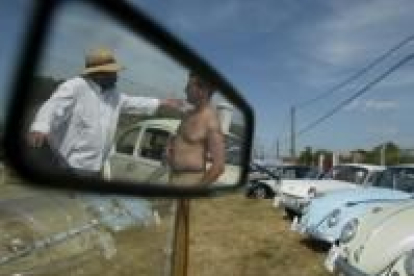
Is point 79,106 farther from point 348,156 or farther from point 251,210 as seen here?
point 348,156

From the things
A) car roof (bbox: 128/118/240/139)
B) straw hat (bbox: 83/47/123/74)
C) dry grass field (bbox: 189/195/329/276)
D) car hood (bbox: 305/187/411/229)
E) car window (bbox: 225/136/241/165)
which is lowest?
dry grass field (bbox: 189/195/329/276)

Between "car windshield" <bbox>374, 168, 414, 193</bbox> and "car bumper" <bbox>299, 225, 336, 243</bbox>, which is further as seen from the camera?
"car windshield" <bbox>374, 168, 414, 193</bbox>

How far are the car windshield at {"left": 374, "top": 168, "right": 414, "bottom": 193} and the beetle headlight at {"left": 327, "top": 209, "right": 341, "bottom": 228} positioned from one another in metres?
1.11

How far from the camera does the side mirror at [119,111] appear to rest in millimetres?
1146

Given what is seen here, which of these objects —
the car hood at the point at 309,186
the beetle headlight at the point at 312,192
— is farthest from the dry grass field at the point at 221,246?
the beetle headlight at the point at 312,192

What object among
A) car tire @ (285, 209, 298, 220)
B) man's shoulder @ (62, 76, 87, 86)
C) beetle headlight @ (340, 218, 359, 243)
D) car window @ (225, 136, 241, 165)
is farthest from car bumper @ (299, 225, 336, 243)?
man's shoulder @ (62, 76, 87, 86)

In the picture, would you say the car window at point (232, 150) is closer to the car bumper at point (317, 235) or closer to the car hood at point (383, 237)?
the car hood at point (383, 237)

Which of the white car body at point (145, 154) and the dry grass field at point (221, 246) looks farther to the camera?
the dry grass field at point (221, 246)

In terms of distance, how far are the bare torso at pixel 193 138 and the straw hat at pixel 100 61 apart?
0.39m

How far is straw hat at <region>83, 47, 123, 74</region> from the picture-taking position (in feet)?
4.90

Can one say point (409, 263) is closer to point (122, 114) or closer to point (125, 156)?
point (125, 156)

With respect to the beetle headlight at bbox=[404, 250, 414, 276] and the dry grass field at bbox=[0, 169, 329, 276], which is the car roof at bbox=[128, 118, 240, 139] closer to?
the dry grass field at bbox=[0, 169, 329, 276]

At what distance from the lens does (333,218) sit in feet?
35.5

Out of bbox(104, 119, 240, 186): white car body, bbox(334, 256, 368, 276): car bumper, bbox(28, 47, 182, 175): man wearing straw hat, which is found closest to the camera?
bbox(28, 47, 182, 175): man wearing straw hat
